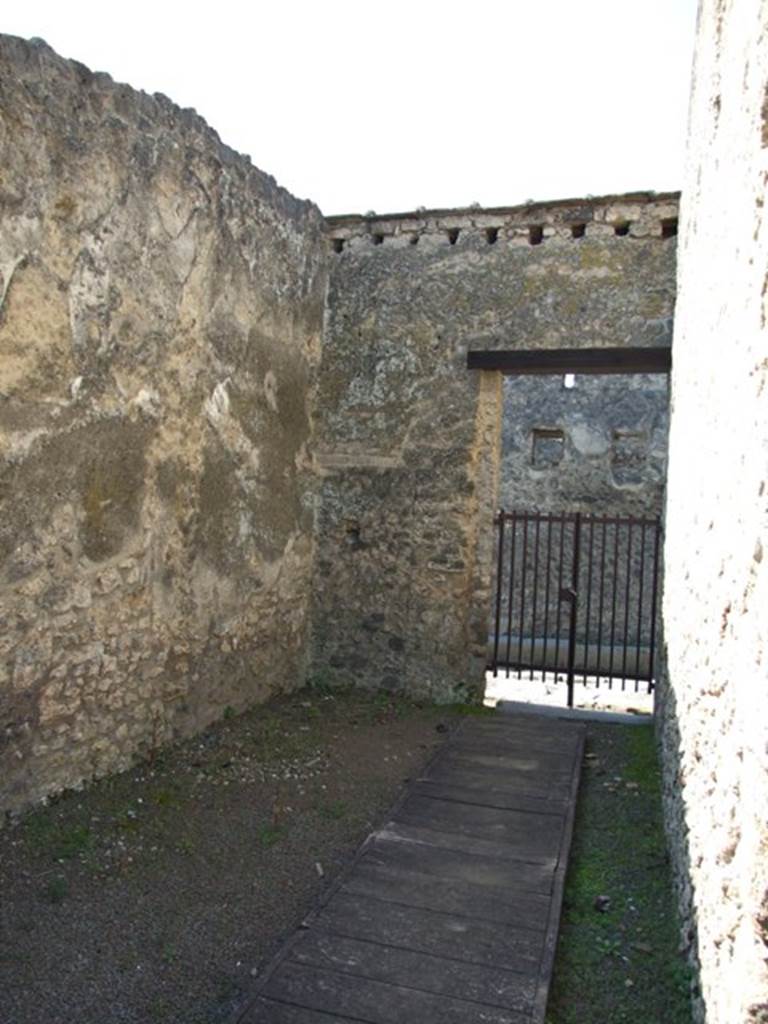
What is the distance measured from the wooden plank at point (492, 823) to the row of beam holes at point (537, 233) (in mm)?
4126

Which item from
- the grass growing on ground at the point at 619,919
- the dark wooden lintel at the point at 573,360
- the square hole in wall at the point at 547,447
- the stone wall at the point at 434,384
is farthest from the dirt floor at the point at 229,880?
the square hole in wall at the point at 547,447

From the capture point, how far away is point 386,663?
6.32 metres

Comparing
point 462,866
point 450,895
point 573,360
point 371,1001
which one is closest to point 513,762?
point 462,866

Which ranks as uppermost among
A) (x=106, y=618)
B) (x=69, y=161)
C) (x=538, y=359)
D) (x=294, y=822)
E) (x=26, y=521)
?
(x=69, y=161)

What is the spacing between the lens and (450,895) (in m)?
3.14

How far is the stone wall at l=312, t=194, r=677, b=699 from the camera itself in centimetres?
583

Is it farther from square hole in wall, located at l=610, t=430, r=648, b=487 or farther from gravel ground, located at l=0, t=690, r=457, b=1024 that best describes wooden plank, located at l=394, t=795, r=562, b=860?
square hole in wall, located at l=610, t=430, r=648, b=487

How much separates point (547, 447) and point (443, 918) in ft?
31.5

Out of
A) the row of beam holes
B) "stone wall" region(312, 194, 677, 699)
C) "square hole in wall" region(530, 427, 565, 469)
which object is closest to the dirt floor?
"stone wall" region(312, 194, 677, 699)

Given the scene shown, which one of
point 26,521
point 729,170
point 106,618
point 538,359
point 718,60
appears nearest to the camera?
point 729,170

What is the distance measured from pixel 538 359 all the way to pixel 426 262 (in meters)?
1.21

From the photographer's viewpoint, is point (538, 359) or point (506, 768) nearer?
point (506, 768)

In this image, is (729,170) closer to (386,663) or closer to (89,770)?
(89,770)

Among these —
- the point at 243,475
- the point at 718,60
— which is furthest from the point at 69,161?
the point at 718,60
